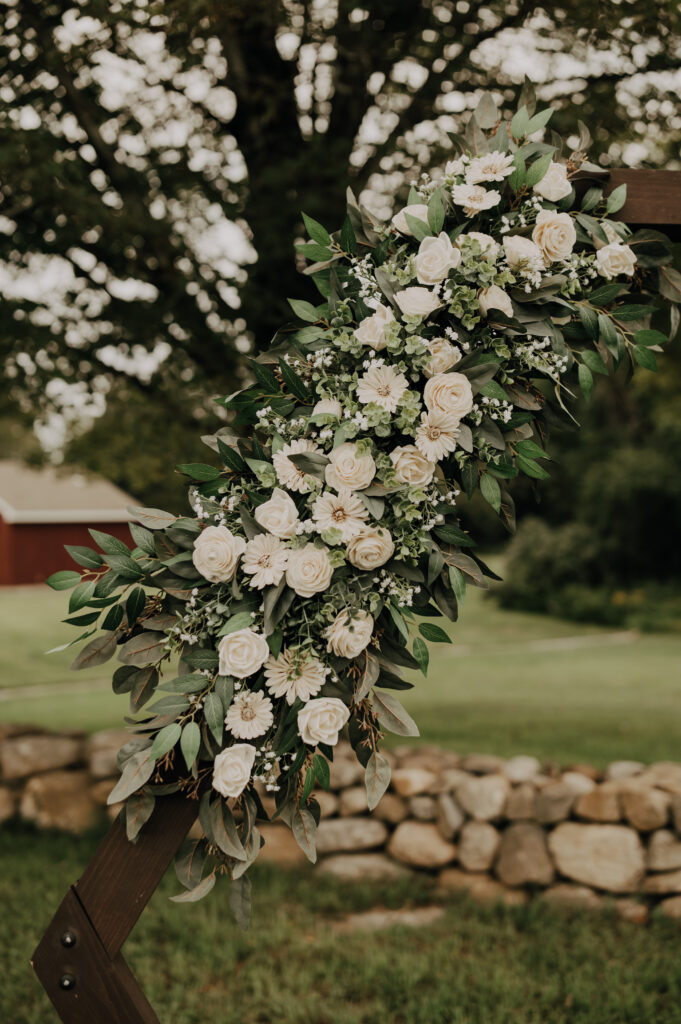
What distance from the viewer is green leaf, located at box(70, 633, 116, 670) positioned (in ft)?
5.76

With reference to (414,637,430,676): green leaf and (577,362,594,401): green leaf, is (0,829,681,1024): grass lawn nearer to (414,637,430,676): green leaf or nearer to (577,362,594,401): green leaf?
(414,637,430,676): green leaf

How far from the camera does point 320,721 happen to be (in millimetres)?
1694

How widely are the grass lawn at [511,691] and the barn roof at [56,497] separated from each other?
0.61 meters

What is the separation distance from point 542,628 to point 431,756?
10.6m

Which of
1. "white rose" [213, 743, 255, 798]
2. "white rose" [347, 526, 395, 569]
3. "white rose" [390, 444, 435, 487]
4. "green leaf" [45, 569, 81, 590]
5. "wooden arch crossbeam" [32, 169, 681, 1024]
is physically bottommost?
"wooden arch crossbeam" [32, 169, 681, 1024]

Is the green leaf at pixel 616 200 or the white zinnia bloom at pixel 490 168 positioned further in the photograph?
the green leaf at pixel 616 200

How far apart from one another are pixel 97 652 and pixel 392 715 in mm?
608

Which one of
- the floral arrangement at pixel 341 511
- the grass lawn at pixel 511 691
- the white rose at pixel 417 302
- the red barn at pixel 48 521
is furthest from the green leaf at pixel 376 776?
the grass lawn at pixel 511 691

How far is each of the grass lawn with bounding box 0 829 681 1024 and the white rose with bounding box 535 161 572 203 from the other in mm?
2746

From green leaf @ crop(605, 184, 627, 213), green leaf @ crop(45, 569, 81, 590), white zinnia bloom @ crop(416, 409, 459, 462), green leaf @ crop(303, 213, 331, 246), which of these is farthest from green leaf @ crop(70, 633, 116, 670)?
green leaf @ crop(605, 184, 627, 213)

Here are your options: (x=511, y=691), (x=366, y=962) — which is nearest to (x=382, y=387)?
(x=366, y=962)

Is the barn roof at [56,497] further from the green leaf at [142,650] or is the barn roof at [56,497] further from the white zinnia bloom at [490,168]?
the white zinnia bloom at [490,168]

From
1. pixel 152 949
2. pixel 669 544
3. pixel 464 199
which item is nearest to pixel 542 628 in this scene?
pixel 669 544

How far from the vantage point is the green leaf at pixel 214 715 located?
1672 mm
